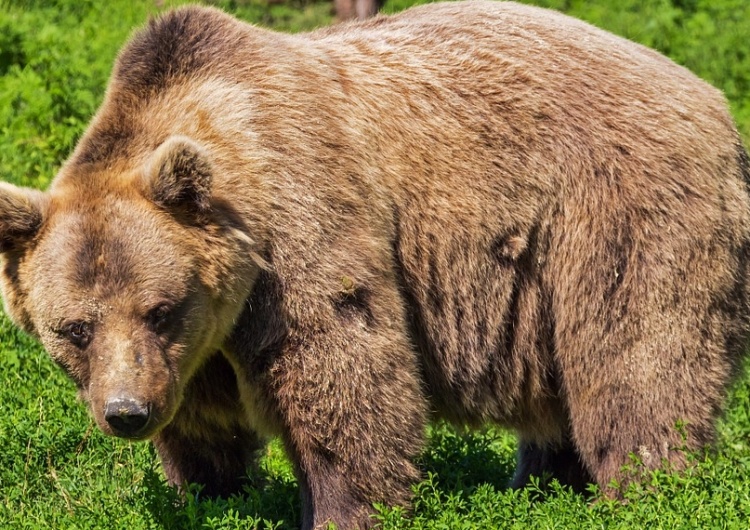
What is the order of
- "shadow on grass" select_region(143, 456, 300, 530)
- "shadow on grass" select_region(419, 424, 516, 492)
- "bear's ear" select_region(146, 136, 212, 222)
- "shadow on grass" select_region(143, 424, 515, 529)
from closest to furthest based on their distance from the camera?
1. "bear's ear" select_region(146, 136, 212, 222)
2. "shadow on grass" select_region(143, 456, 300, 530)
3. "shadow on grass" select_region(143, 424, 515, 529)
4. "shadow on grass" select_region(419, 424, 516, 492)

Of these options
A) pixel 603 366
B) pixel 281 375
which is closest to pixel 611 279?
pixel 603 366

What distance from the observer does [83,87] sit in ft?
35.9

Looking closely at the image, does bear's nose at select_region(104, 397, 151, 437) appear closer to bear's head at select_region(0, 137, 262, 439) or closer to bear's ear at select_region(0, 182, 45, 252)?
bear's head at select_region(0, 137, 262, 439)

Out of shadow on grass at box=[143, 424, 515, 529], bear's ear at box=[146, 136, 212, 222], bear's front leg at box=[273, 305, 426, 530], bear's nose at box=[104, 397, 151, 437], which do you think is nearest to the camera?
bear's nose at box=[104, 397, 151, 437]

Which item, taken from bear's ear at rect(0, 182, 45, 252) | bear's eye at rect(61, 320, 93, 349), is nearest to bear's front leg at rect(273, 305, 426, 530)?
bear's eye at rect(61, 320, 93, 349)

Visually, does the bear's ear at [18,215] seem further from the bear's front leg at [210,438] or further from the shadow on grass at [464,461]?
the shadow on grass at [464,461]

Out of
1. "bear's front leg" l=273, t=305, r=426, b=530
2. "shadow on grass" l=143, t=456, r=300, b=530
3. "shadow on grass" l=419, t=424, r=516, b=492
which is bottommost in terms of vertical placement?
"shadow on grass" l=419, t=424, r=516, b=492

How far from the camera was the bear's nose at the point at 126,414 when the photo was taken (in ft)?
17.1

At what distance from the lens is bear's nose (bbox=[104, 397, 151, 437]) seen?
17.1 ft

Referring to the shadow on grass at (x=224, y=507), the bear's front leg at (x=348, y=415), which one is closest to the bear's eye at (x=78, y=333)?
the bear's front leg at (x=348, y=415)

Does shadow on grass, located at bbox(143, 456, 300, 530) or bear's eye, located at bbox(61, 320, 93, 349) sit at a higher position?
bear's eye, located at bbox(61, 320, 93, 349)

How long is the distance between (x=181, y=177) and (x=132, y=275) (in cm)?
47

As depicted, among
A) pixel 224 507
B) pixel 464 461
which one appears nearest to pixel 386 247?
pixel 224 507

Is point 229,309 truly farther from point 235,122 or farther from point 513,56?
point 513,56
